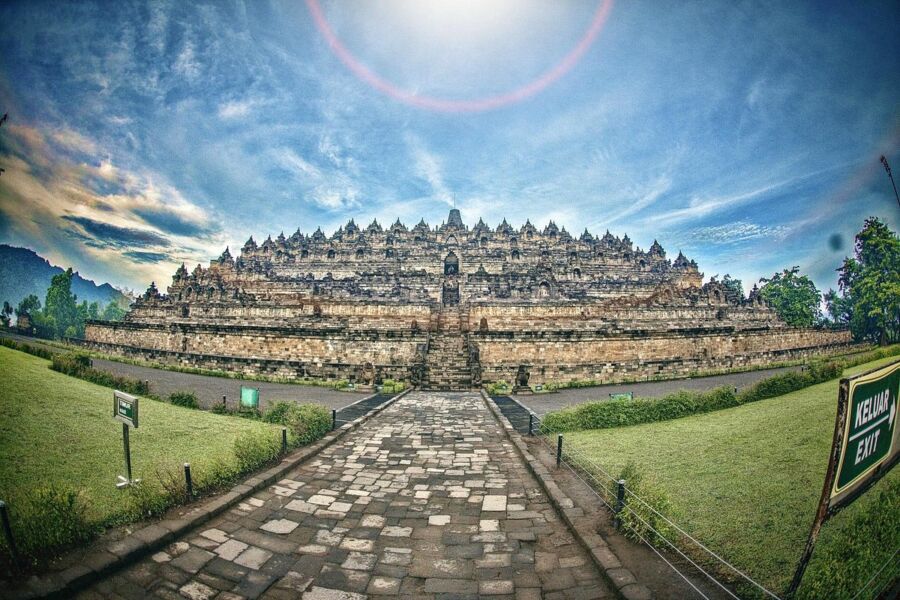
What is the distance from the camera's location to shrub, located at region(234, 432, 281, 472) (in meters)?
6.01

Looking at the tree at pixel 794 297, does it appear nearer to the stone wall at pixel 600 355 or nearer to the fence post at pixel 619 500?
the stone wall at pixel 600 355

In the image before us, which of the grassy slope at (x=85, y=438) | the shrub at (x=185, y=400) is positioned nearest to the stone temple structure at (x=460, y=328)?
the shrub at (x=185, y=400)

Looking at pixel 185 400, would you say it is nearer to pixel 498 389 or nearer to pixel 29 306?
pixel 498 389

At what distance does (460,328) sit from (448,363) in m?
7.04

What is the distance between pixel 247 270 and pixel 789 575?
175ft

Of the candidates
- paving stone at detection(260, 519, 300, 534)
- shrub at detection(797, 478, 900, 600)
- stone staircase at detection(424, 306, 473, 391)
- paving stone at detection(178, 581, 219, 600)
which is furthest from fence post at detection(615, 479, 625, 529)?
stone staircase at detection(424, 306, 473, 391)

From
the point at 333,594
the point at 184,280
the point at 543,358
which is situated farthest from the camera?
the point at 184,280

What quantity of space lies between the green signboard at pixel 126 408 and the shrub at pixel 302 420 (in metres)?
3.07

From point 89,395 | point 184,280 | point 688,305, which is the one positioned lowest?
point 89,395

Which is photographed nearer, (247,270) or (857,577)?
(857,577)

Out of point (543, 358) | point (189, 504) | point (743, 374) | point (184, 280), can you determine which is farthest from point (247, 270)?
point (743, 374)

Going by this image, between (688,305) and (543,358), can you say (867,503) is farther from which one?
(688,305)

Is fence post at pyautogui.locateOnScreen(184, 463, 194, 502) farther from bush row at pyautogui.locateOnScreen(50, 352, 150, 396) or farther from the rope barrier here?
bush row at pyautogui.locateOnScreen(50, 352, 150, 396)

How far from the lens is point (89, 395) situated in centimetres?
855
